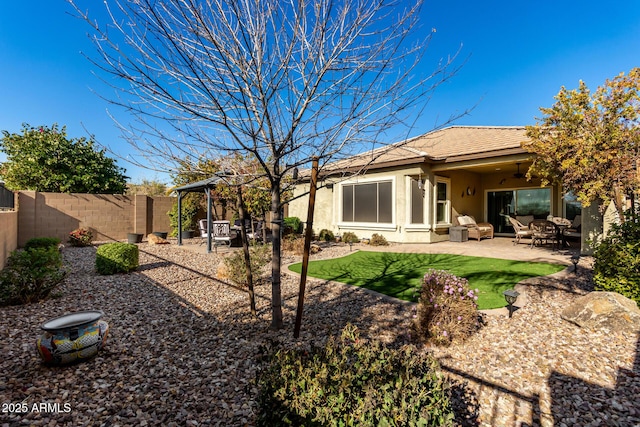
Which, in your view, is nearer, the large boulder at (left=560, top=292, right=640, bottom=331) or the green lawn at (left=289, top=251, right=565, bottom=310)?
Result: the large boulder at (left=560, top=292, right=640, bottom=331)

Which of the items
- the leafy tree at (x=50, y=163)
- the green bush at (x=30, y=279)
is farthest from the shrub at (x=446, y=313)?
the leafy tree at (x=50, y=163)

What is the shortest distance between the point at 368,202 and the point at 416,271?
600 centimetres

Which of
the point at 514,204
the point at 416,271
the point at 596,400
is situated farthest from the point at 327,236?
the point at 596,400

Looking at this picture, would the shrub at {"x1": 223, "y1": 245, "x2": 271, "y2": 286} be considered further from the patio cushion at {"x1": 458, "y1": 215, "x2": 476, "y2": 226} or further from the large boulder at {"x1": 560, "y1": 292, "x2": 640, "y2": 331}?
the patio cushion at {"x1": 458, "y1": 215, "x2": 476, "y2": 226}

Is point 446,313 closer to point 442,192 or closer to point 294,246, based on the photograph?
point 294,246

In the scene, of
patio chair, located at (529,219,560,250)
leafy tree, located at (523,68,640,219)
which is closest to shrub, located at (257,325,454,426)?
leafy tree, located at (523,68,640,219)

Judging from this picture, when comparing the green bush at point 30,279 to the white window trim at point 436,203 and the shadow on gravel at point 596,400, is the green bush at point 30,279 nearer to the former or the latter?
the shadow on gravel at point 596,400

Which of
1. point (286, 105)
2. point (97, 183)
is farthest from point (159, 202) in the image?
point (286, 105)

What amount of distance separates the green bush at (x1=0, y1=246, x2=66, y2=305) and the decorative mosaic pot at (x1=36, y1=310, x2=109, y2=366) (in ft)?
8.26

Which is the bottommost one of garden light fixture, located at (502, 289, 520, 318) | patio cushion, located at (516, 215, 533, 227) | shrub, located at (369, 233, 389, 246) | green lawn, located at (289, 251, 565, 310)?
green lawn, located at (289, 251, 565, 310)

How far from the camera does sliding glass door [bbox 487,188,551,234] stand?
500 inches

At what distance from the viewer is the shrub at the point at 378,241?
11.3m

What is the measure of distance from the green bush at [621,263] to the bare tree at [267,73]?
367 centimetres

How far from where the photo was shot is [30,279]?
15.7 ft
